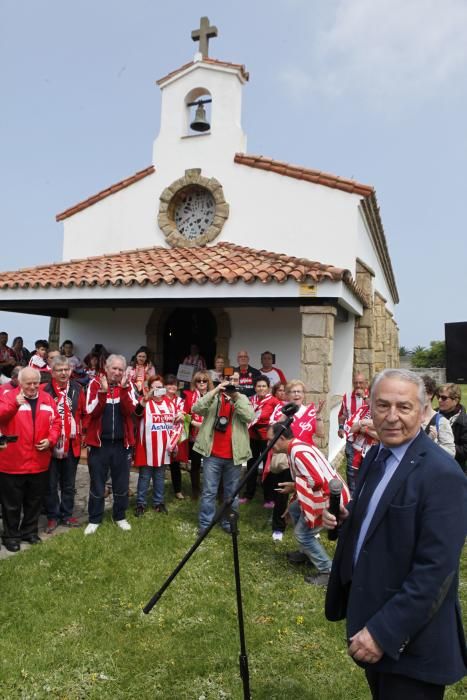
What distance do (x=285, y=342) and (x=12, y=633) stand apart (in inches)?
261

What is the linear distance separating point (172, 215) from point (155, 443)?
626 centimetres

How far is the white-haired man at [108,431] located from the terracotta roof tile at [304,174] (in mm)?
5710

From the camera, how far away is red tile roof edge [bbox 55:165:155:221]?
10.7 metres

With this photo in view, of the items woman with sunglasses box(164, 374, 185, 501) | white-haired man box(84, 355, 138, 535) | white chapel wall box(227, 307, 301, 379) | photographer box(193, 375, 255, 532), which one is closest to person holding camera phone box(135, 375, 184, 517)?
woman with sunglasses box(164, 374, 185, 501)

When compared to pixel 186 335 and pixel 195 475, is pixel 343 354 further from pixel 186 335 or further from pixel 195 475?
pixel 195 475

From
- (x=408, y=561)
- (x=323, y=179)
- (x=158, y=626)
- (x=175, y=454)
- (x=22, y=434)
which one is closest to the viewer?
(x=408, y=561)

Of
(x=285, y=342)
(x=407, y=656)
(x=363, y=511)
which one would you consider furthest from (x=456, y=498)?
(x=285, y=342)

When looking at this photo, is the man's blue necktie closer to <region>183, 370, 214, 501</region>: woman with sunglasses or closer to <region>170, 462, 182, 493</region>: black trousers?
<region>183, 370, 214, 501</region>: woman with sunglasses

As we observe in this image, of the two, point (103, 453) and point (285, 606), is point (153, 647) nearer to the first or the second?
point (285, 606)

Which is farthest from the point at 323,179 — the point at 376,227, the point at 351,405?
the point at 351,405

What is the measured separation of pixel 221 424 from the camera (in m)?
5.36

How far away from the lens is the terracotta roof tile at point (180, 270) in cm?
720

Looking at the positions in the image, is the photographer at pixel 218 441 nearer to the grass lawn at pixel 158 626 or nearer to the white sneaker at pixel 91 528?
the grass lawn at pixel 158 626

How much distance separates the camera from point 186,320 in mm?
10602
